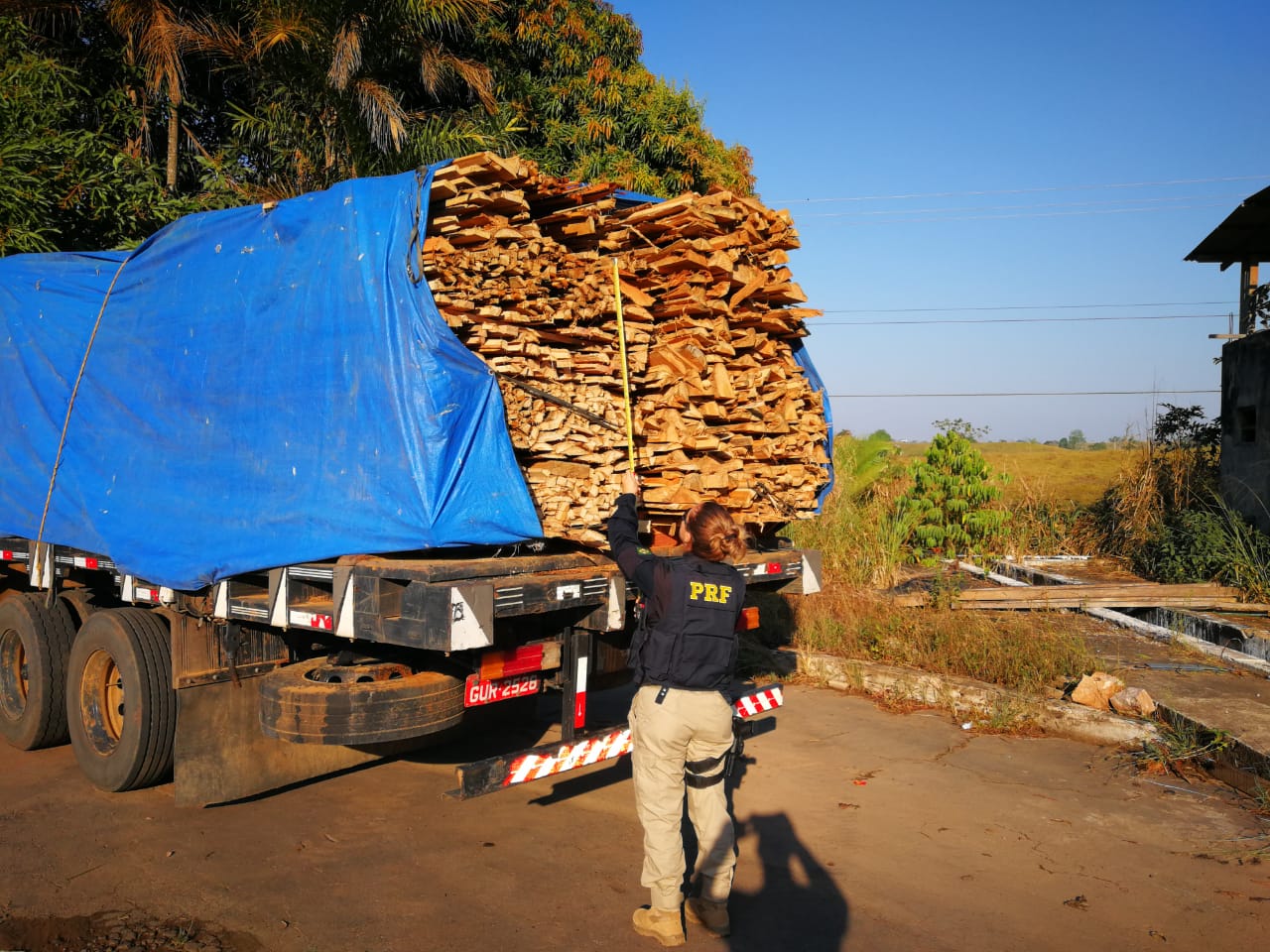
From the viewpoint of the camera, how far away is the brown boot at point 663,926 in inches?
149

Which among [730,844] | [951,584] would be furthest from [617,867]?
[951,584]

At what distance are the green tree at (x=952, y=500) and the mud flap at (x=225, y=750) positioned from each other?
9.33m

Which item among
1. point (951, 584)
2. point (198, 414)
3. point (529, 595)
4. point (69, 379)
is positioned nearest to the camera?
point (529, 595)

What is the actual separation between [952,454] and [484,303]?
9860mm

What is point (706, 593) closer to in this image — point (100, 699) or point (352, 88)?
point (100, 699)

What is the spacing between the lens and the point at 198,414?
16.4 ft

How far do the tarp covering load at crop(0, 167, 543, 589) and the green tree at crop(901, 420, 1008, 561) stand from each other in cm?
976

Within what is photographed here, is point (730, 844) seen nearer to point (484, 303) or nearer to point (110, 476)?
point (484, 303)

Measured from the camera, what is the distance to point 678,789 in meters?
3.92

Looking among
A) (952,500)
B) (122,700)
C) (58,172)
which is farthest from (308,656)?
(952,500)

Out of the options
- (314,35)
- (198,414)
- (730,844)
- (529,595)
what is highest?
(314,35)

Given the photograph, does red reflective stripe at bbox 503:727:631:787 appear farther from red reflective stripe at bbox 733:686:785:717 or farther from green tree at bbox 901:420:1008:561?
green tree at bbox 901:420:1008:561

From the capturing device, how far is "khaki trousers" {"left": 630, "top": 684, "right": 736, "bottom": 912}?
385 centimetres

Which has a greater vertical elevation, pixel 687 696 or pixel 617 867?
pixel 687 696
